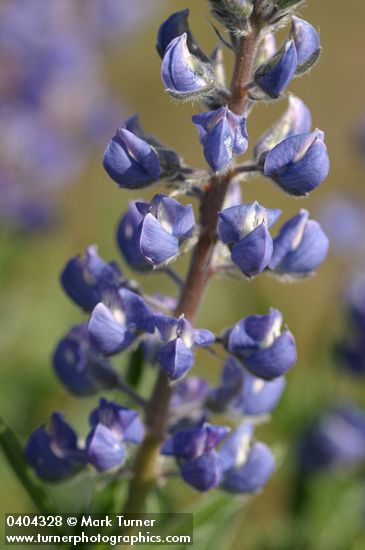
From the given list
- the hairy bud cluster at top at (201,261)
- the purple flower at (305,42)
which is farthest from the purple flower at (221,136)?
the purple flower at (305,42)

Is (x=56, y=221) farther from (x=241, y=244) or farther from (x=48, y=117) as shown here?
(x=241, y=244)

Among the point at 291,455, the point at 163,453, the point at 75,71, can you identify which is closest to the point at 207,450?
the point at 163,453

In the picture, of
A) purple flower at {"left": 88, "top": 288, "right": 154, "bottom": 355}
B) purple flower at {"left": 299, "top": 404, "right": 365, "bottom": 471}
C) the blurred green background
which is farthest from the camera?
the blurred green background

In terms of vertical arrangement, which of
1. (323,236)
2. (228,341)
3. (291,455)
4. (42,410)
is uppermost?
(323,236)

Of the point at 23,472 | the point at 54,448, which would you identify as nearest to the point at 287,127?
the point at 54,448

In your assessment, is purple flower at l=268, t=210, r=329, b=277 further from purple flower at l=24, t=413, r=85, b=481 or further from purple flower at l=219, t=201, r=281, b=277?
purple flower at l=24, t=413, r=85, b=481

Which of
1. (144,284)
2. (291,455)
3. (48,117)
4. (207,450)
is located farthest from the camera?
(48,117)

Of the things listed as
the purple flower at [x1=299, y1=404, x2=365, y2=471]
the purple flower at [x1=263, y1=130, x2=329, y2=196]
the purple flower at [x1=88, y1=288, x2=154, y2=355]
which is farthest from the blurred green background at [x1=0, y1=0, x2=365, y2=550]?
the purple flower at [x1=263, y1=130, x2=329, y2=196]
